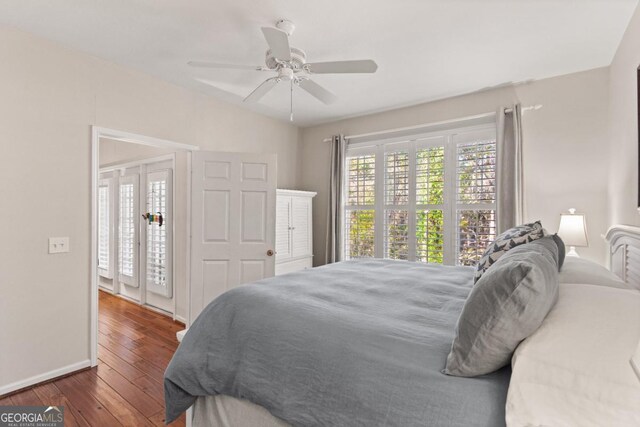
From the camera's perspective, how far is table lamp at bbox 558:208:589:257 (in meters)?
2.65

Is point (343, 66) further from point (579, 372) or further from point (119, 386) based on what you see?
point (119, 386)

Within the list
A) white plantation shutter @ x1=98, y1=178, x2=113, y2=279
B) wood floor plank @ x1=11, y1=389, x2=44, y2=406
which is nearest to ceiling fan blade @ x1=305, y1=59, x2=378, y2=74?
wood floor plank @ x1=11, y1=389, x2=44, y2=406

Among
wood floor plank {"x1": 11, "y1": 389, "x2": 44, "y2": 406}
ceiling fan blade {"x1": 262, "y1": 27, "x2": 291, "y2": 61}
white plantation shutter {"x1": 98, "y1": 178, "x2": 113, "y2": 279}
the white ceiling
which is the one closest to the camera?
ceiling fan blade {"x1": 262, "y1": 27, "x2": 291, "y2": 61}

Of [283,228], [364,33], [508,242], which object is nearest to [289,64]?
[364,33]

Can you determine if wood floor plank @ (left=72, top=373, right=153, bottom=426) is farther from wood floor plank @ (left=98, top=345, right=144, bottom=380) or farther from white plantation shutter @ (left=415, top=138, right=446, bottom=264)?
white plantation shutter @ (left=415, top=138, right=446, bottom=264)

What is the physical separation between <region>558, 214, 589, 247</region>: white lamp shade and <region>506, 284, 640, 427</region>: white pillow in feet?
6.81

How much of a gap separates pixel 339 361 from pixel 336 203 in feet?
11.3

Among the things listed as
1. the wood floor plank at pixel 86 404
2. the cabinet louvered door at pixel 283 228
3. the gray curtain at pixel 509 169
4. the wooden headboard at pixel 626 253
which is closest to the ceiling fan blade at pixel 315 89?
the cabinet louvered door at pixel 283 228

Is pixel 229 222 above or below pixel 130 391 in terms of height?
above

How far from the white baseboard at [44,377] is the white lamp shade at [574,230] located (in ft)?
13.6

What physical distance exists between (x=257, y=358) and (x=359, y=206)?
326 cm

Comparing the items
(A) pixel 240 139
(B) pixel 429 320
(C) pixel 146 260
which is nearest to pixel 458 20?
(B) pixel 429 320

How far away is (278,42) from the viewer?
1.95 meters

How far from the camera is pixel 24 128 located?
242cm
